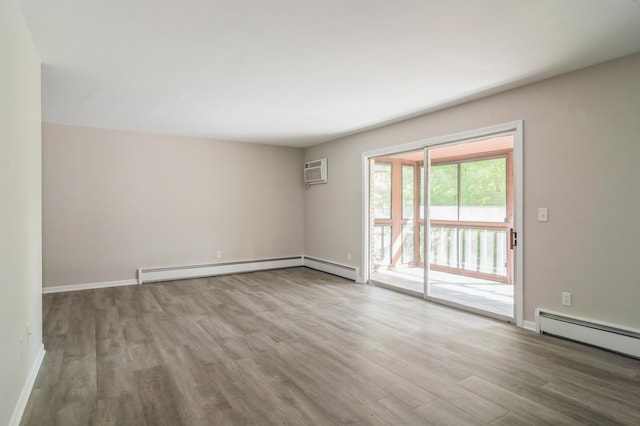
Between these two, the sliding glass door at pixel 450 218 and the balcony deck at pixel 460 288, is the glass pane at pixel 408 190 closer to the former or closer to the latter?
the sliding glass door at pixel 450 218

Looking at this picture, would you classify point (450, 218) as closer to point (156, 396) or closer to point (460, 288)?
point (460, 288)

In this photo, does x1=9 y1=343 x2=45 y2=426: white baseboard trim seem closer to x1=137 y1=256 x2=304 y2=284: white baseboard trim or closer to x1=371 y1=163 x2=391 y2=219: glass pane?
x1=137 y1=256 x2=304 y2=284: white baseboard trim

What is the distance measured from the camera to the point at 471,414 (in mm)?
2068

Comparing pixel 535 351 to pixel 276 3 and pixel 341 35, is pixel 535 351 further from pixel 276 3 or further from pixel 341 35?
pixel 276 3

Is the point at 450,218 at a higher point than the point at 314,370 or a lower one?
higher

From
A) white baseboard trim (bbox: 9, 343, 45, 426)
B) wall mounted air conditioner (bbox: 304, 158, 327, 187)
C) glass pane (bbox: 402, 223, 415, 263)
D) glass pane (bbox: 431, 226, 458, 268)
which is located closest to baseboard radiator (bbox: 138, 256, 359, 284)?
glass pane (bbox: 402, 223, 415, 263)

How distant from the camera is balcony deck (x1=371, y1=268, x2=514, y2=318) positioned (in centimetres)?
442

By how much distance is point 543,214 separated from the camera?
11.2ft

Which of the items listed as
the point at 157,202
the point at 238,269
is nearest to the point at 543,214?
the point at 238,269

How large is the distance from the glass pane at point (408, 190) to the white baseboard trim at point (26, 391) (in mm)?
5233

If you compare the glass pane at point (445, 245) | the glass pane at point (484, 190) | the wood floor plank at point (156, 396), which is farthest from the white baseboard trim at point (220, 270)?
the wood floor plank at point (156, 396)

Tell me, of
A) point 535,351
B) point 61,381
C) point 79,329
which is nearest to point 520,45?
point 535,351

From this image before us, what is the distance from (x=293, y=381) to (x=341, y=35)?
252cm

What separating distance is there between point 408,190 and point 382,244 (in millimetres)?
1137
